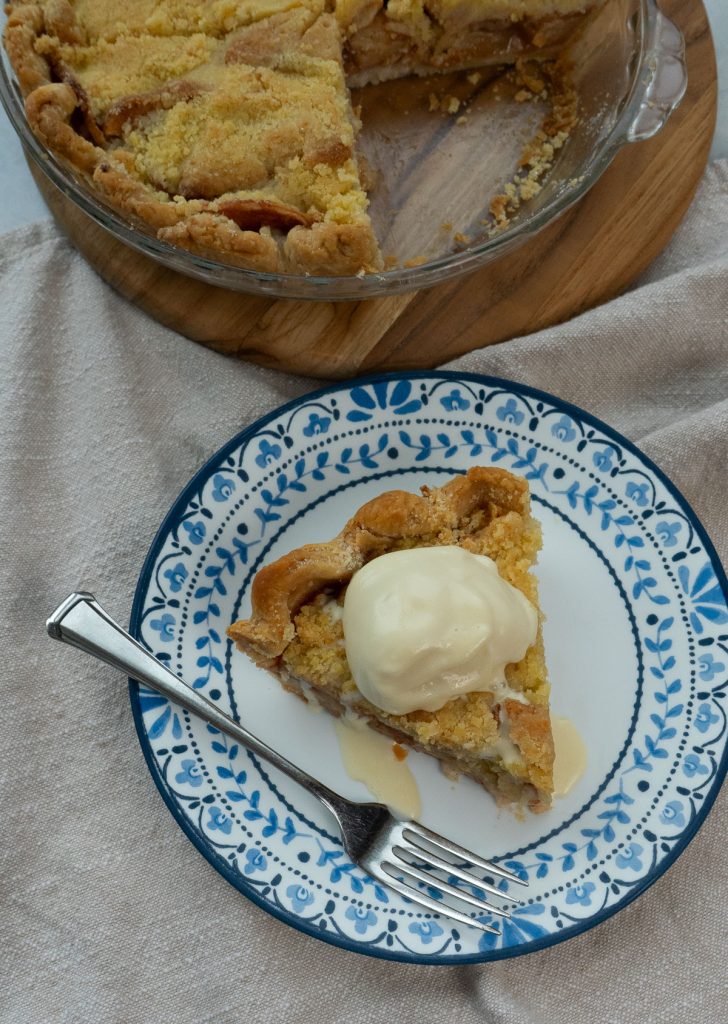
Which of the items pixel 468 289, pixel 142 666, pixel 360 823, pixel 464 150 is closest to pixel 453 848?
pixel 360 823

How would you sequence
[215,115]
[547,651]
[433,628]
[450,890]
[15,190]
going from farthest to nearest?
[15,190], [215,115], [547,651], [450,890], [433,628]

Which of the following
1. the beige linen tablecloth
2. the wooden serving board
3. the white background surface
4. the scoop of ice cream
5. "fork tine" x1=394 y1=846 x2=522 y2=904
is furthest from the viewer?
the white background surface

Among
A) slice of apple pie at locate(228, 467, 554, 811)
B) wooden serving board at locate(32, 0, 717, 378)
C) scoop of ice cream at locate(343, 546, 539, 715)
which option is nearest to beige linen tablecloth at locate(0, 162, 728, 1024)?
wooden serving board at locate(32, 0, 717, 378)

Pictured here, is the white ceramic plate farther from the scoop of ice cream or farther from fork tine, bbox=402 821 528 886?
the scoop of ice cream

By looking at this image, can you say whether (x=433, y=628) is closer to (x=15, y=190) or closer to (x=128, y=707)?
(x=128, y=707)

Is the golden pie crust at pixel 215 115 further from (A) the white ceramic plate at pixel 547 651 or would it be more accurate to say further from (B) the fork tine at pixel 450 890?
(B) the fork tine at pixel 450 890

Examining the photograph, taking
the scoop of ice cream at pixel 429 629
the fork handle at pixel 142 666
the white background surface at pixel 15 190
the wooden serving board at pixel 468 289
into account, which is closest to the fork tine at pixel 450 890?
the fork handle at pixel 142 666
